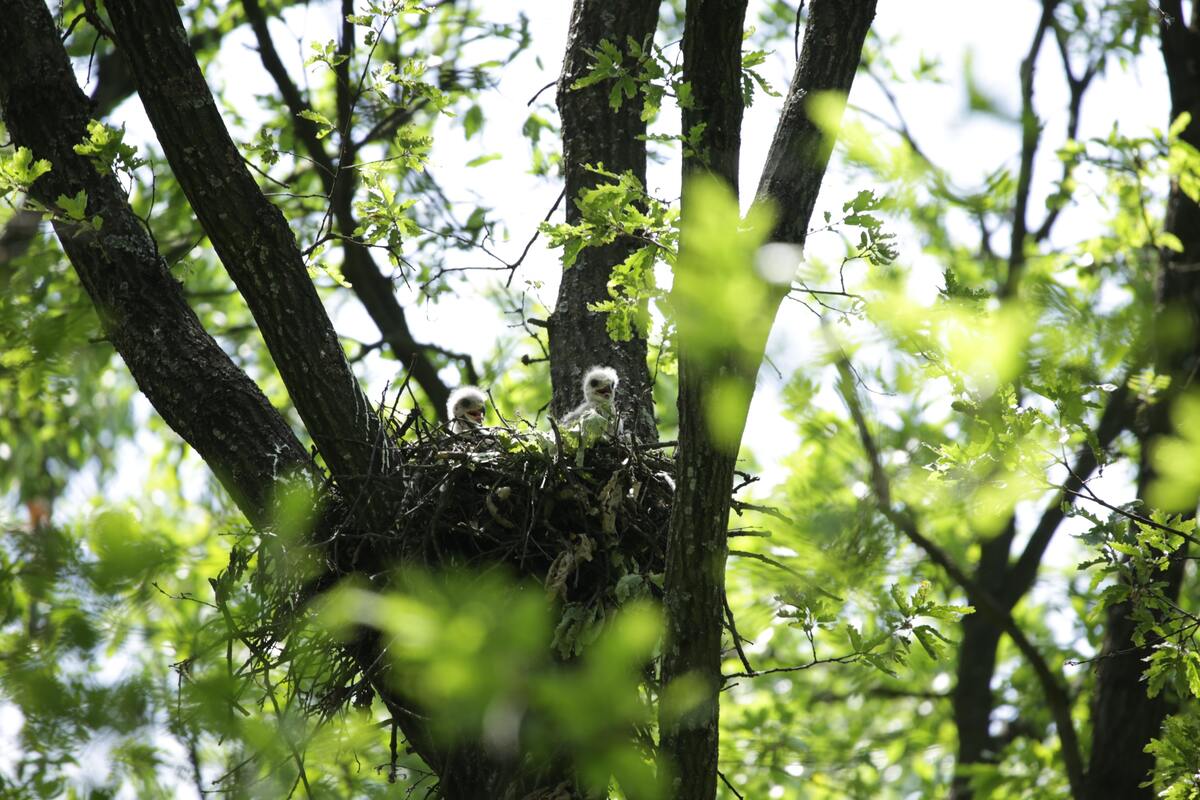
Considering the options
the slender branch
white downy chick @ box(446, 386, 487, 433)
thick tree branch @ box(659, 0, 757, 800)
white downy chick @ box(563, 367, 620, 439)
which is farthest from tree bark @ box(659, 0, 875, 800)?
the slender branch

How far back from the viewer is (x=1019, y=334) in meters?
1.52

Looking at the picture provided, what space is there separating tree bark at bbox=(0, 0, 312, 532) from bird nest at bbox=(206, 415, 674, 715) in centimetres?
24

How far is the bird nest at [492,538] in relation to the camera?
3.45m

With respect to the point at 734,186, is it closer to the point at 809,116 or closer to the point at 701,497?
the point at 809,116

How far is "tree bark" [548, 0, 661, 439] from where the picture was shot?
4539 mm

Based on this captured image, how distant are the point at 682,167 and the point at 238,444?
1.62 metres

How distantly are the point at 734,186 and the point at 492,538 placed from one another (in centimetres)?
138

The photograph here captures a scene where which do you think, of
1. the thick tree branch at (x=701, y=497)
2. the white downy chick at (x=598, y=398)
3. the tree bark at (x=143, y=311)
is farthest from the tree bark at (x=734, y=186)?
the tree bark at (x=143, y=311)

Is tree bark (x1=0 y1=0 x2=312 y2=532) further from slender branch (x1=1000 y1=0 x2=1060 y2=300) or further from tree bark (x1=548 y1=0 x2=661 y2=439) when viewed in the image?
slender branch (x1=1000 y1=0 x2=1060 y2=300)

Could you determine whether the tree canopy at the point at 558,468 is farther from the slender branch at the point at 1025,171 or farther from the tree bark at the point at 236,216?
the slender branch at the point at 1025,171

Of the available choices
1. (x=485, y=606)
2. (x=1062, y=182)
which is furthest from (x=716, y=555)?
(x=1062, y=182)

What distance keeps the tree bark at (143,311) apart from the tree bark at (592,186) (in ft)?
4.32

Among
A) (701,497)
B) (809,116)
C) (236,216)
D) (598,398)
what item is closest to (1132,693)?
(598,398)

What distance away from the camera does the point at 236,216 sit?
3398 mm
